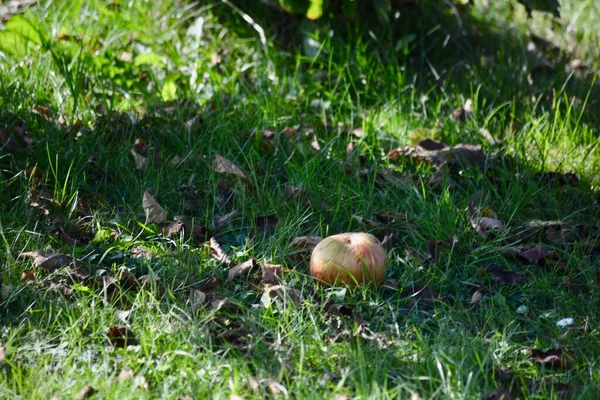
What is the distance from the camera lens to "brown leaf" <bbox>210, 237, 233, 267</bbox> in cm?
329

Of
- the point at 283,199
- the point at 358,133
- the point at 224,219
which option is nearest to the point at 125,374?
the point at 224,219

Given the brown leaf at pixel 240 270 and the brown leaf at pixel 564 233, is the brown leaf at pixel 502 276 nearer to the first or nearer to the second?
the brown leaf at pixel 564 233

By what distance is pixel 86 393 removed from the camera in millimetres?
2461

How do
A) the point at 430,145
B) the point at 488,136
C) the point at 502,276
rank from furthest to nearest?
the point at 488,136 → the point at 430,145 → the point at 502,276

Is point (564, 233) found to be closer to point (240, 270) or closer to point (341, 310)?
point (341, 310)

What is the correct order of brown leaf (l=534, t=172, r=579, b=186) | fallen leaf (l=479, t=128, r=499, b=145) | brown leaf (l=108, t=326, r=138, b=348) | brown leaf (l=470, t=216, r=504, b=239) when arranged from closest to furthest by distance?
brown leaf (l=108, t=326, r=138, b=348)
brown leaf (l=470, t=216, r=504, b=239)
brown leaf (l=534, t=172, r=579, b=186)
fallen leaf (l=479, t=128, r=499, b=145)

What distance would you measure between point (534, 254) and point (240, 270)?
126 centimetres

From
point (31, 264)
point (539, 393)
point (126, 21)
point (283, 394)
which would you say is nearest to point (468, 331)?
point (539, 393)

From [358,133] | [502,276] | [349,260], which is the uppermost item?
[349,260]

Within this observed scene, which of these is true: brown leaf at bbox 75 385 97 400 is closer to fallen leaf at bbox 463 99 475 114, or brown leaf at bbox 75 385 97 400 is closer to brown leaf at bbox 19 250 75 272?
brown leaf at bbox 19 250 75 272

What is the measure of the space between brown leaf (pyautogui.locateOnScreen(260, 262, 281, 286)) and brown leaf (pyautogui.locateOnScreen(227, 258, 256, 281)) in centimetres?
5

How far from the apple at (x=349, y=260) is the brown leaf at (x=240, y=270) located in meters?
0.28

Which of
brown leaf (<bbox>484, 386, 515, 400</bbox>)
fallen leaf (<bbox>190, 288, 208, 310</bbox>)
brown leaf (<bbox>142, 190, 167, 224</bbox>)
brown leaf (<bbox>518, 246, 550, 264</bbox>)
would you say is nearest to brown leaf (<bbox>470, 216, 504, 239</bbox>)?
brown leaf (<bbox>518, 246, 550, 264</bbox>)

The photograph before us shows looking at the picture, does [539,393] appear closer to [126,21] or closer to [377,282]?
[377,282]
